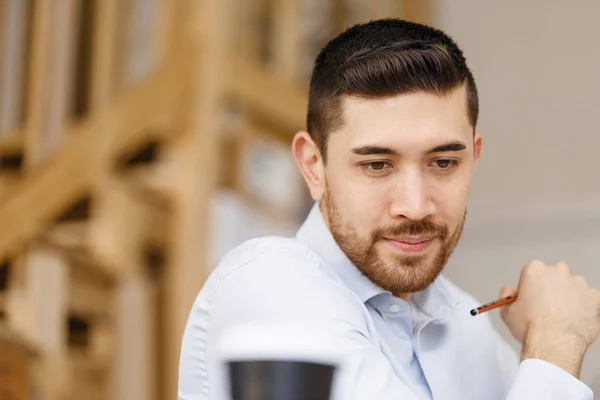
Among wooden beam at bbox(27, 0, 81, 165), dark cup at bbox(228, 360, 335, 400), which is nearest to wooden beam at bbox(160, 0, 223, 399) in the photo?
wooden beam at bbox(27, 0, 81, 165)

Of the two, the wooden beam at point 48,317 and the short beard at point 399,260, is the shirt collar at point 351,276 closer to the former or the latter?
the short beard at point 399,260

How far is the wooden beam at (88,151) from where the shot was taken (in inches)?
88.7

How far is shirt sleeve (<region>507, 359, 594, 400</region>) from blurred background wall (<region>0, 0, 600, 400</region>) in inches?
40.0

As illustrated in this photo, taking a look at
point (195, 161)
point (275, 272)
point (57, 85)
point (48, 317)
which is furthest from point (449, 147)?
point (57, 85)

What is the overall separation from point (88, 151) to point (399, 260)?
1.59 m

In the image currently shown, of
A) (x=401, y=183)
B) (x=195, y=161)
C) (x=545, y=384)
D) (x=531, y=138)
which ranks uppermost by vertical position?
(x=531, y=138)

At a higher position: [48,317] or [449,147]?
[449,147]

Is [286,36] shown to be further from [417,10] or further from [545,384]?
[545,384]

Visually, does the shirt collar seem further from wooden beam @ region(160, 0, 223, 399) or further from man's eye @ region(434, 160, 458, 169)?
wooden beam @ region(160, 0, 223, 399)

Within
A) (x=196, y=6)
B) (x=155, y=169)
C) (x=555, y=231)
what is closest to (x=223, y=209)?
(x=155, y=169)

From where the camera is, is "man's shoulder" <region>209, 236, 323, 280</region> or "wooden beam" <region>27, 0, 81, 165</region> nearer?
"man's shoulder" <region>209, 236, 323, 280</region>

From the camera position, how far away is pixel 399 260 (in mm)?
892

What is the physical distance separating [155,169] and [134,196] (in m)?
0.10

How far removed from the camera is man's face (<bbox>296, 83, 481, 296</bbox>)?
868 millimetres
